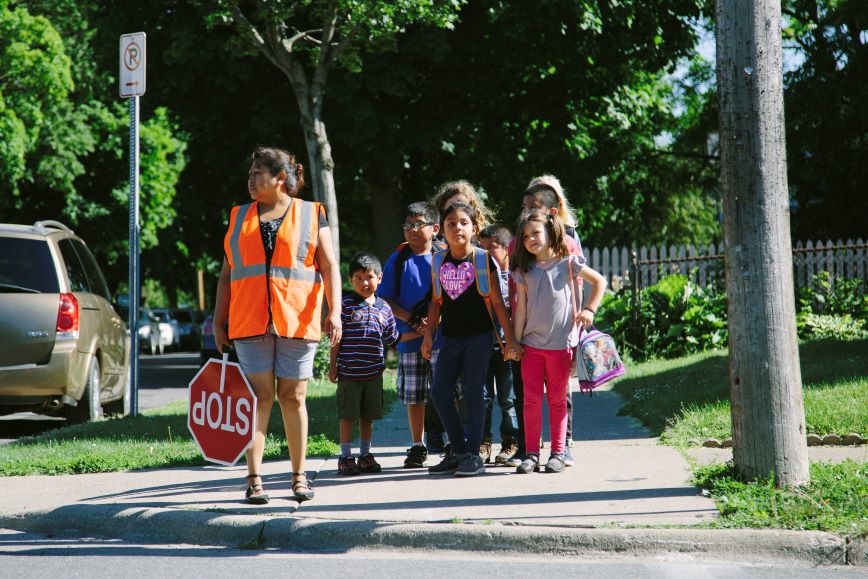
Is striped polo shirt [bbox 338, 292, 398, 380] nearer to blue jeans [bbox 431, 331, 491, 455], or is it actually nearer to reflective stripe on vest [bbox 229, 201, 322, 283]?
blue jeans [bbox 431, 331, 491, 455]

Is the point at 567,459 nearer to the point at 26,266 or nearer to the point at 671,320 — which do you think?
the point at 26,266

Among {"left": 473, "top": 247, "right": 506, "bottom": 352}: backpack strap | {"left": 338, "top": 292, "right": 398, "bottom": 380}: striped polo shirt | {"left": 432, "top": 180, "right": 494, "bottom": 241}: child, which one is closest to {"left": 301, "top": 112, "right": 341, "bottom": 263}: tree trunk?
{"left": 432, "top": 180, "right": 494, "bottom": 241}: child

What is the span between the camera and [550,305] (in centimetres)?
672

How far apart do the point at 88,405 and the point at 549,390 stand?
5.26 m

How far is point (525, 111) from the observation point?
2067 centimetres

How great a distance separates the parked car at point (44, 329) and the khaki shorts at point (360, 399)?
3.61 meters

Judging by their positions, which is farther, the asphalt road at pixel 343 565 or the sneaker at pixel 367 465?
the sneaker at pixel 367 465

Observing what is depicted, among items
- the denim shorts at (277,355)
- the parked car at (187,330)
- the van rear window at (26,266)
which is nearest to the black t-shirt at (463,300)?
the denim shorts at (277,355)

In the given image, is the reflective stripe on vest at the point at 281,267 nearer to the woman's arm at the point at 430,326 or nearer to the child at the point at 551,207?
the woman's arm at the point at 430,326

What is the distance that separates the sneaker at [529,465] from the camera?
668 centimetres

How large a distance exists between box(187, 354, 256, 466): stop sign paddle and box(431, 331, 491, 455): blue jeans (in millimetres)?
1417

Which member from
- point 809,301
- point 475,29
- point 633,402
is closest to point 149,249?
point 475,29

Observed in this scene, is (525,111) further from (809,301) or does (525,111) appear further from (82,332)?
(82,332)

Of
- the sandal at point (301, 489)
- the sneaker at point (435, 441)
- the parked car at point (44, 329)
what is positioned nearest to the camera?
the sandal at point (301, 489)
